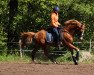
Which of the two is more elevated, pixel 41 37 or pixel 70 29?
pixel 70 29

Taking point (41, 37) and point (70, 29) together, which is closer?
point (70, 29)

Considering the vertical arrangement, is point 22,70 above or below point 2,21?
below

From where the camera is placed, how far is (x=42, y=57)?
84.3 ft

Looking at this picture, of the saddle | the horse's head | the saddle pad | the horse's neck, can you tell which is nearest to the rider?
the saddle

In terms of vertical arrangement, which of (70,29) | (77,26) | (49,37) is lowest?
(49,37)

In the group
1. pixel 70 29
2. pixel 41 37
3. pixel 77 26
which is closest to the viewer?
pixel 77 26

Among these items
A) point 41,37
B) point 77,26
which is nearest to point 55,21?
point 77,26

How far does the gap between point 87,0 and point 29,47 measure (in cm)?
477

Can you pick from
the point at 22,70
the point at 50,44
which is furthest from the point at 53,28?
the point at 22,70

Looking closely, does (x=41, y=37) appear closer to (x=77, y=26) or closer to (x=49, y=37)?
(x=49, y=37)

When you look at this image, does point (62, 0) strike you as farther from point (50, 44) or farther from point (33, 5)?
point (50, 44)

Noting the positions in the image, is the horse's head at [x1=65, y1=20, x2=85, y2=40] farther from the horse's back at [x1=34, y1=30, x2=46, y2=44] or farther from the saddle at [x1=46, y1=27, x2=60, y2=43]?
the horse's back at [x1=34, y1=30, x2=46, y2=44]

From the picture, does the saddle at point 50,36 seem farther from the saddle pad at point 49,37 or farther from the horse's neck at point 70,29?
the horse's neck at point 70,29

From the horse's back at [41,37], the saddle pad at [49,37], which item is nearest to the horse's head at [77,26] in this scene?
the saddle pad at [49,37]
